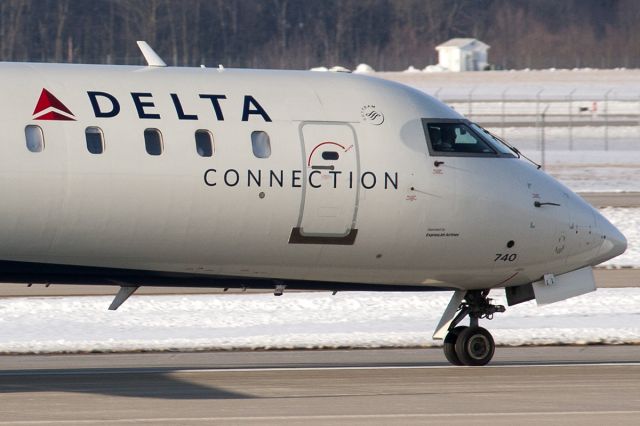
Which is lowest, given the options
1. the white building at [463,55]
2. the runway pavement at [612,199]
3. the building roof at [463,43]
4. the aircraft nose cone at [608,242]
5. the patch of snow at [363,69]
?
the runway pavement at [612,199]

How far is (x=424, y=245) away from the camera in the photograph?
1686cm

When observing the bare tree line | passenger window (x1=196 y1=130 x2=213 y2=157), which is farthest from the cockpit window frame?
the bare tree line

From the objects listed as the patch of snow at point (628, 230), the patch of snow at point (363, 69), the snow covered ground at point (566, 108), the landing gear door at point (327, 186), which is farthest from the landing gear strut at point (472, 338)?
the patch of snow at point (363, 69)

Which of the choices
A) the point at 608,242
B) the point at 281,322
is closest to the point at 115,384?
the point at 608,242

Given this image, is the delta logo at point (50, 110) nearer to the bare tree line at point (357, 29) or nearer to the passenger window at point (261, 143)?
the passenger window at point (261, 143)

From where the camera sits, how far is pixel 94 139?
606 inches

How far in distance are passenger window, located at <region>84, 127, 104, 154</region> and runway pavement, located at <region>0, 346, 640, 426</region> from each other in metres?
2.62

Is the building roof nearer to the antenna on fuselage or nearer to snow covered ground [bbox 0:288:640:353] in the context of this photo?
snow covered ground [bbox 0:288:640:353]

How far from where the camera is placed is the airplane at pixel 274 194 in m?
15.3

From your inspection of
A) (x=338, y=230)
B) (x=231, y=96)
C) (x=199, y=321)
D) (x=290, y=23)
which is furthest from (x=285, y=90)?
(x=290, y=23)

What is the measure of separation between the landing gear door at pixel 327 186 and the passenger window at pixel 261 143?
427 millimetres

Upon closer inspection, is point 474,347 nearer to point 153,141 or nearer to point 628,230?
point 153,141

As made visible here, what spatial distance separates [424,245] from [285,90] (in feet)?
8.21

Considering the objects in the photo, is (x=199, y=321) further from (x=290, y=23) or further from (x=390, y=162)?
(x=290, y=23)
